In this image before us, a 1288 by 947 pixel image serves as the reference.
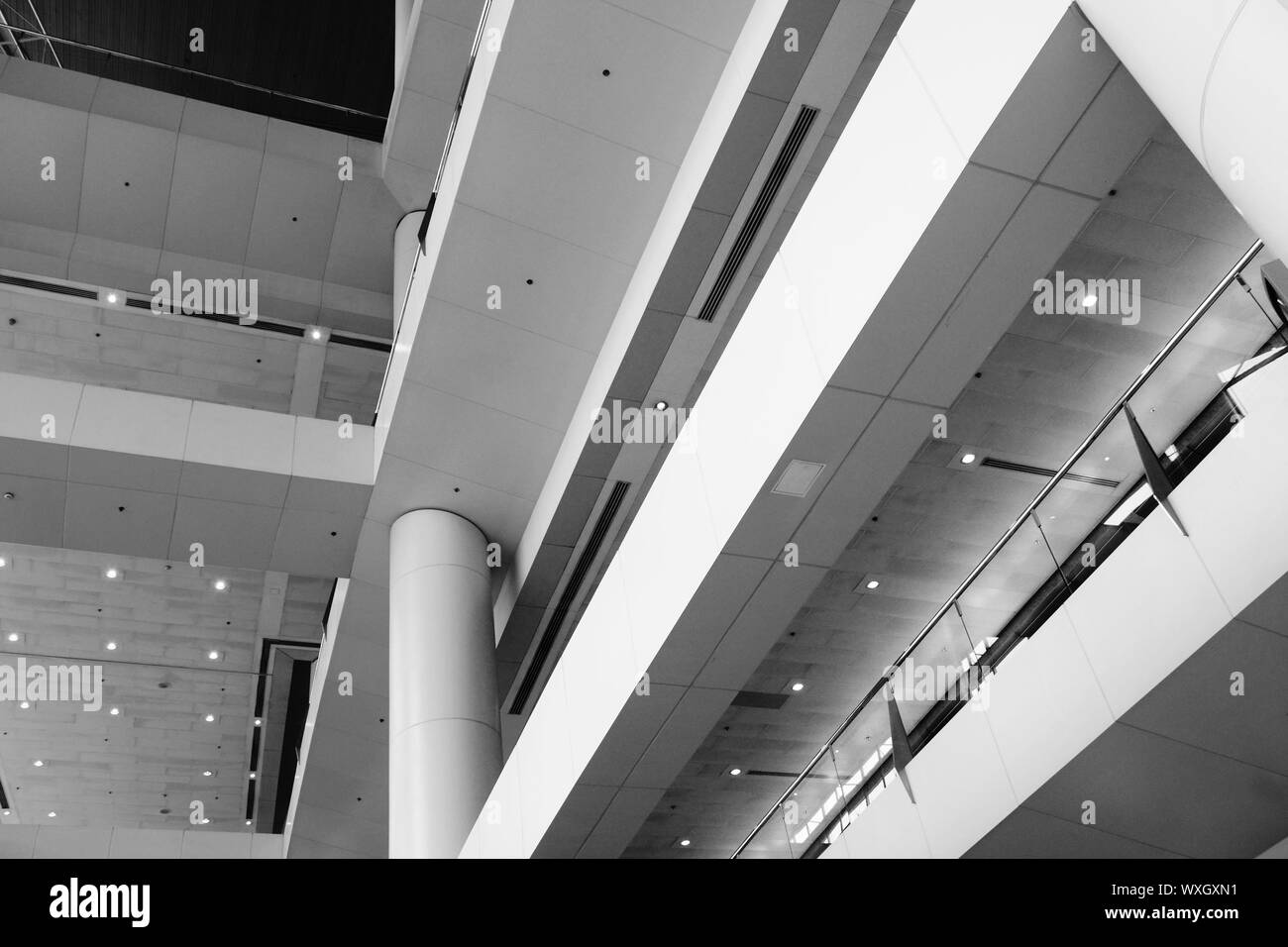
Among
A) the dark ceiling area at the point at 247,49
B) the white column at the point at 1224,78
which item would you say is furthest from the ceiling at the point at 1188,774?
the dark ceiling area at the point at 247,49

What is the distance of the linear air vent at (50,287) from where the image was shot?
43.6 ft

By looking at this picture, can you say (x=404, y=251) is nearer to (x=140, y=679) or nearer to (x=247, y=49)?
(x=247, y=49)

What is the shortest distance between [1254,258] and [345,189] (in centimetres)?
1221

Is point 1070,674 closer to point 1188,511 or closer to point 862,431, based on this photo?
point 1188,511

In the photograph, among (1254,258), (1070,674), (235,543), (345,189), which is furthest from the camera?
(345,189)

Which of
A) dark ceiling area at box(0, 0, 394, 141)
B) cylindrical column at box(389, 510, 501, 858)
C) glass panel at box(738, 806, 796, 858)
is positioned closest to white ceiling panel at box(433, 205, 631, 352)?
cylindrical column at box(389, 510, 501, 858)

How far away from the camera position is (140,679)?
17312 mm
